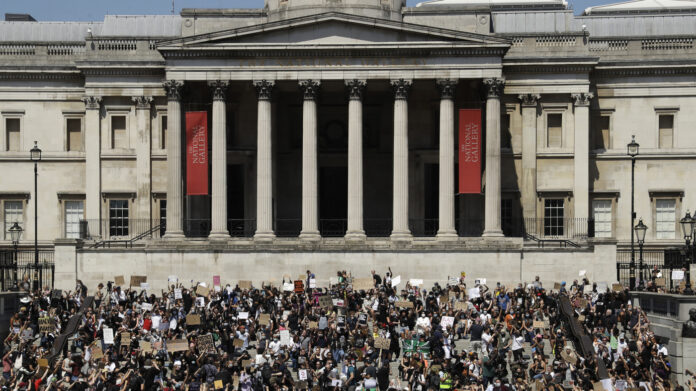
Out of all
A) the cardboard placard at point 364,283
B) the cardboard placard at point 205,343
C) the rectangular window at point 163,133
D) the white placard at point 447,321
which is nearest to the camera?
the cardboard placard at point 205,343

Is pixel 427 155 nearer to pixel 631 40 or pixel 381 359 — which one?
pixel 631 40

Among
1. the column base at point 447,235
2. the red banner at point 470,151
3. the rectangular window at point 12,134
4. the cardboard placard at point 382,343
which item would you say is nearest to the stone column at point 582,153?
the red banner at point 470,151

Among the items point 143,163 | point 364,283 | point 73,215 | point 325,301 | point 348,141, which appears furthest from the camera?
point 73,215

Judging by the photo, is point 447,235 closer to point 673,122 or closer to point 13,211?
point 673,122

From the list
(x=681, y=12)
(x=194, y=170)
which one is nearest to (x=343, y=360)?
(x=194, y=170)

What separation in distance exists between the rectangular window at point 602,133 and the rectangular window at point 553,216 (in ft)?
13.6

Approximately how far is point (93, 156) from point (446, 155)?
1966cm

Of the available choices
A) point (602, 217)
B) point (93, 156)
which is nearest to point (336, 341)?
point (93, 156)

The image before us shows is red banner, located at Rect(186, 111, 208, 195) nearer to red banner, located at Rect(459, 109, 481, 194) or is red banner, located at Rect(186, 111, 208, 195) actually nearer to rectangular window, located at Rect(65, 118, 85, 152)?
rectangular window, located at Rect(65, 118, 85, 152)

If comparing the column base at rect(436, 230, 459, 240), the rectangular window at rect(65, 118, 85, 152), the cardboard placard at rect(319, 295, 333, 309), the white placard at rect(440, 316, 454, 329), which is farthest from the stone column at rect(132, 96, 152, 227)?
the white placard at rect(440, 316, 454, 329)

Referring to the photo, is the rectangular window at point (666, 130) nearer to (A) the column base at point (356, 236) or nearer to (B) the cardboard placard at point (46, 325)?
(A) the column base at point (356, 236)

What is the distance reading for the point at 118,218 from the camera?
71312mm

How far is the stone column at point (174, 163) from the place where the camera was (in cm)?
6581

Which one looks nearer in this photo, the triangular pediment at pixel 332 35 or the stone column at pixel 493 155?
the triangular pediment at pixel 332 35
